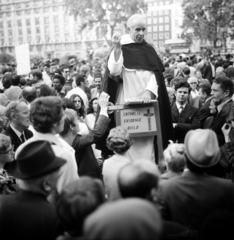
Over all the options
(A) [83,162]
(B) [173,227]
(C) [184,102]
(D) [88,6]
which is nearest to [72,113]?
(A) [83,162]

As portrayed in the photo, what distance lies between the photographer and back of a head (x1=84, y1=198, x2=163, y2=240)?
1354 mm

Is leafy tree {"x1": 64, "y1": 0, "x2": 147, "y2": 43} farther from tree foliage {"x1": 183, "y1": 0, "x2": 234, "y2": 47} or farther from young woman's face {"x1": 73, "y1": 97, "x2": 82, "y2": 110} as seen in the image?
young woman's face {"x1": 73, "y1": 97, "x2": 82, "y2": 110}

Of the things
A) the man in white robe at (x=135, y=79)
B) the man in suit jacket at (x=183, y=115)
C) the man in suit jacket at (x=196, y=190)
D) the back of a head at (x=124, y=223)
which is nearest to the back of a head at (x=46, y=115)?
the man in suit jacket at (x=196, y=190)

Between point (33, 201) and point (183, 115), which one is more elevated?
point (33, 201)

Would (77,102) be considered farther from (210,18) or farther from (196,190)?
(210,18)

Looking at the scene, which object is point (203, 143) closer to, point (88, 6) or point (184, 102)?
point (184, 102)

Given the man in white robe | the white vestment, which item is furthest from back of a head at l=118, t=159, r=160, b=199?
the white vestment

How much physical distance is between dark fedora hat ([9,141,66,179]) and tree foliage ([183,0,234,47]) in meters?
23.5

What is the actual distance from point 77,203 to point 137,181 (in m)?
0.30

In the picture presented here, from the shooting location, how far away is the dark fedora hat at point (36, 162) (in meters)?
2.50

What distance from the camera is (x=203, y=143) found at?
2.83 meters

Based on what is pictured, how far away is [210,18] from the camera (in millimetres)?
30547

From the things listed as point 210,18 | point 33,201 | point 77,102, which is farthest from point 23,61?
→ point 210,18

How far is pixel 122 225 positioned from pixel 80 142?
2.87 meters
